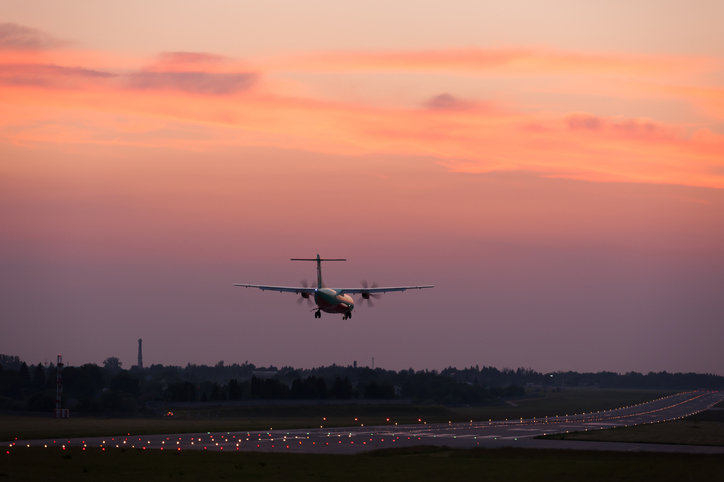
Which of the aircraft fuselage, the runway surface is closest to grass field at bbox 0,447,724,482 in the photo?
the runway surface

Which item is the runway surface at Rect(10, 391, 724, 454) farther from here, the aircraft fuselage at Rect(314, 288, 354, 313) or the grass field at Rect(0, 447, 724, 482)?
the aircraft fuselage at Rect(314, 288, 354, 313)

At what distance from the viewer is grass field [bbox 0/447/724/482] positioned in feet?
250

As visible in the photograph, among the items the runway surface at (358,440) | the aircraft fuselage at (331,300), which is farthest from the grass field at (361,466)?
the aircraft fuselage at (331,300)

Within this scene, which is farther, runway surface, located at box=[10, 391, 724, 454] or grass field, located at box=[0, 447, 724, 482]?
runway surface, located at box=[10, 391, 724, 454]

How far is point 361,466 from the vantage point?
84.0 m

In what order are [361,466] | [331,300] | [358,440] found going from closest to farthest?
[361,466], [358,440], [331,300]

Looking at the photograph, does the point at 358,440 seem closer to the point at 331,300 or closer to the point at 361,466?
the point at 331,300

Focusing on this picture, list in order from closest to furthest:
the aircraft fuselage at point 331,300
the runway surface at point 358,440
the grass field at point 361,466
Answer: the grass field at point 361,466 → the runway surface at point 358,440 → the aircraft fuselage at point 331,300

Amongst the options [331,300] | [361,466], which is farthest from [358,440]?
[361,466]

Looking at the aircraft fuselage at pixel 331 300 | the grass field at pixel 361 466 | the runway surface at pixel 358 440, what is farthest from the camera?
the aircraft fuselage at pixel 331 300

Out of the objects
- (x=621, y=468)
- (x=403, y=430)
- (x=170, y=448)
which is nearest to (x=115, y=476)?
(x=170, y=448)

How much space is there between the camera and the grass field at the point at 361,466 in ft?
250

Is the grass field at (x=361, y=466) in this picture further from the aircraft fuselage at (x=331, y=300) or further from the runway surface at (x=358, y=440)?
the aircraft fuselage at (x=331, y=300)

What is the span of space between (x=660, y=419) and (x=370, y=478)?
363ft
